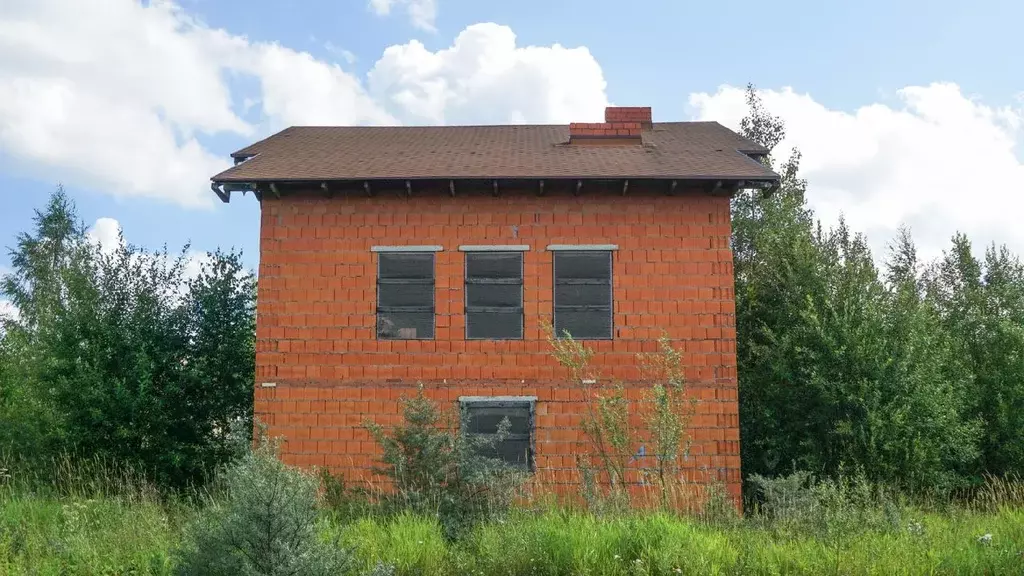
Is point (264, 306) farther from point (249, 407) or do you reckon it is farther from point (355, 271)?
point (249, 407)

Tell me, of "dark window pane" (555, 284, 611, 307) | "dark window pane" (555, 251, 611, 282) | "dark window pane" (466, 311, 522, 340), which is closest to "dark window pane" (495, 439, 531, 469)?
"dark window pane" (466, 311, 522, 340)

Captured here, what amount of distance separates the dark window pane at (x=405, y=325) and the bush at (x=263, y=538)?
5.50 meters

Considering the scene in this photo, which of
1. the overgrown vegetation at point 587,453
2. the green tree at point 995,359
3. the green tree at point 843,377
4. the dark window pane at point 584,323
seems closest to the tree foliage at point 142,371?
the overgrown vegetation at point 587,453

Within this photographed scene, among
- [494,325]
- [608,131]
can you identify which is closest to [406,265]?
[494,325]

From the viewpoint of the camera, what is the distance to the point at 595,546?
741 centimetres

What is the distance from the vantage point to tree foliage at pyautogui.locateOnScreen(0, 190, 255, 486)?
13.8 m

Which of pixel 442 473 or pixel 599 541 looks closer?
pixel 599 541

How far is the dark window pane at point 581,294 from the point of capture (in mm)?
12164

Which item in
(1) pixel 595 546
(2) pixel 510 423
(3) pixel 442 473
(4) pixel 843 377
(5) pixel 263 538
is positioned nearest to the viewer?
(5) pixel 263 538

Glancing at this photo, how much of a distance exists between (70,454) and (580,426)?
882 cm

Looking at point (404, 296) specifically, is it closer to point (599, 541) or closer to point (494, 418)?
point (494, 418)

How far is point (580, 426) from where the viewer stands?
11773 millimetres

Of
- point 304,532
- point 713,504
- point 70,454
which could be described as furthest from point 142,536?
point 713,504

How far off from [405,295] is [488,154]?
3.03 meters
